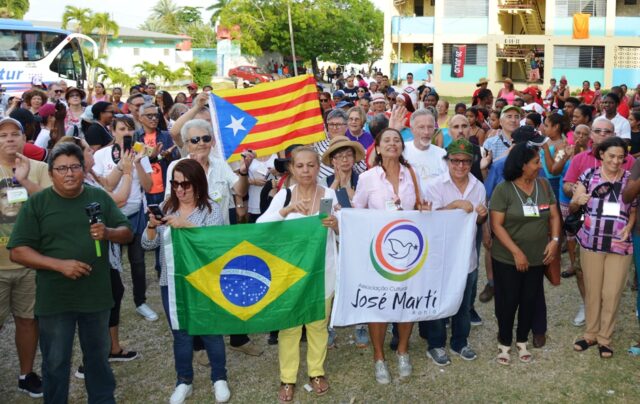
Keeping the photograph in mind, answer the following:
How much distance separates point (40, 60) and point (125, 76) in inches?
612

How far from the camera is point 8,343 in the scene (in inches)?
234

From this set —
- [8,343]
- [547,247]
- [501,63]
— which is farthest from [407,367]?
[501,63]

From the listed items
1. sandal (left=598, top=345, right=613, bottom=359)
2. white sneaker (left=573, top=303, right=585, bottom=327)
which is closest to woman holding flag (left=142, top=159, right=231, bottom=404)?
sandal (left=598, top=345, right=613, bottom=359)

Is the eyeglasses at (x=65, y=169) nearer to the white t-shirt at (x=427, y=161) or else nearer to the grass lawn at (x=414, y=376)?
the grass lawn at (x=414, y=376)

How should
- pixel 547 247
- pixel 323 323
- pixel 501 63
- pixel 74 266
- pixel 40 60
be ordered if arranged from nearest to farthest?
pixel 74 266 < pixel 323 323 < pixel 547 247 < pixel 40 60 < pixel 501 63

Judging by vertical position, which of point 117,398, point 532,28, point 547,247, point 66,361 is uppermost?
point 532,28

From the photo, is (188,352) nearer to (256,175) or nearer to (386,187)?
(386,187)

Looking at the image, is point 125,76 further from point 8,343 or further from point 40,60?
point 8,343

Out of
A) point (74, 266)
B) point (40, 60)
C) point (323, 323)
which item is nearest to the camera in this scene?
point (74, 266)

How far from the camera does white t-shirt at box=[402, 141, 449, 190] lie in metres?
6.02

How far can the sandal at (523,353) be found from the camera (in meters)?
5.41

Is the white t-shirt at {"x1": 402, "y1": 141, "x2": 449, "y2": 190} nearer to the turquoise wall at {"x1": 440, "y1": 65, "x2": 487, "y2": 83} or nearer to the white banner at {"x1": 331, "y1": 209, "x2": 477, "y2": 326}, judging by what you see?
the white banner at {"x1": 331, "y1": 209, "x2": 477, "y2": 326}

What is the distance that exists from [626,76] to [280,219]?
37528mm

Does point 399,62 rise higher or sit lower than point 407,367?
higher
